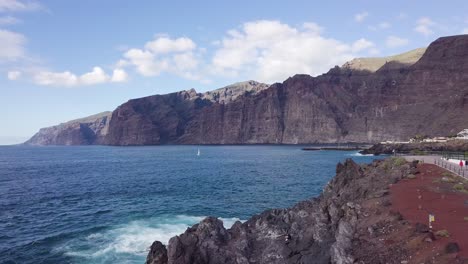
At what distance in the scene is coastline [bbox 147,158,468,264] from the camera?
16562 millimetres

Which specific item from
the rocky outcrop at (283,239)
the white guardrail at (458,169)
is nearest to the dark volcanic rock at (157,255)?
the rocky outcrop at (283,239)

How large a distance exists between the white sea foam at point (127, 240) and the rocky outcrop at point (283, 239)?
6892 mm

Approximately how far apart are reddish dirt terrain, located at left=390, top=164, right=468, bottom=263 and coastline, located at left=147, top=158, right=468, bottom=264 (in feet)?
0.23

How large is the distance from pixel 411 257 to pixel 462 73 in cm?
21933

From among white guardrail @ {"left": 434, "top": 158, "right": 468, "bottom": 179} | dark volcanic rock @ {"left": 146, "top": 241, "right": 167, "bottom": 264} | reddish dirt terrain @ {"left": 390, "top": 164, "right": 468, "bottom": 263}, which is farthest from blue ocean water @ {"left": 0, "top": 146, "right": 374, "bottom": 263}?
white guardrail @ {"left": 434, "top": 158, "right": 468, "bottom": 179}

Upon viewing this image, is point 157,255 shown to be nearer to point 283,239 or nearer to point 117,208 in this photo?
point 283,239

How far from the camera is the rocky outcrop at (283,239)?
19.0 m

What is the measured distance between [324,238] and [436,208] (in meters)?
7.41

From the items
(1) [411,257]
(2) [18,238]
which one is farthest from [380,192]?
(2) [18,238]

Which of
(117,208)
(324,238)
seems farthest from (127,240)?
(324,238)

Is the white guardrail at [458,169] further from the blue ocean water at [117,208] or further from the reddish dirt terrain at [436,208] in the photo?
the blue ocean water at [117,208]

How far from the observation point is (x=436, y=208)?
877 inches

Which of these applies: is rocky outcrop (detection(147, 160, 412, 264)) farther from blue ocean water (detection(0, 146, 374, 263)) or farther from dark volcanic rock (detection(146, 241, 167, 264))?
blue ocean water (detection(0, 146, 374, 263))

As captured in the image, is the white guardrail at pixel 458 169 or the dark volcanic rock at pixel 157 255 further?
the white guardrail at pixel 458 169
